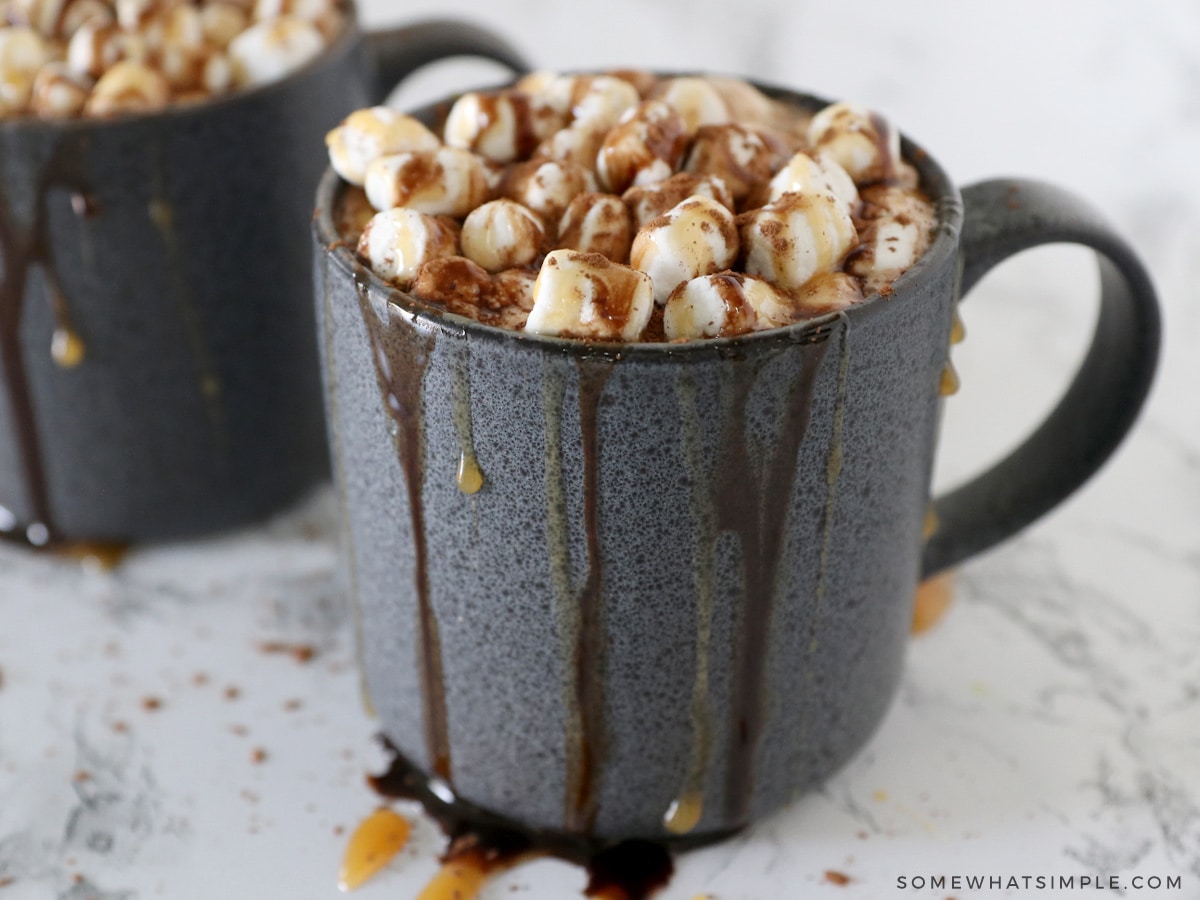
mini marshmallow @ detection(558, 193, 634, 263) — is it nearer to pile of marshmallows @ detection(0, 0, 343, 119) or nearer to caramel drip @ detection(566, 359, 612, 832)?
caramel drip @ detection(566, 359, 612, 832)

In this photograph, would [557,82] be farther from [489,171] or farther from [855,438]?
[855,438]

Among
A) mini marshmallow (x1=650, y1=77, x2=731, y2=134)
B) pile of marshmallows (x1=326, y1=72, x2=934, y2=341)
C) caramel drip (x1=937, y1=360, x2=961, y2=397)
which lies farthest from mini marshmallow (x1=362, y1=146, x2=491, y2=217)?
caramel drip (x1=937, y1=360, x2=961, y2=397)

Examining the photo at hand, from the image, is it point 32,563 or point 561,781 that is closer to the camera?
point 561,781

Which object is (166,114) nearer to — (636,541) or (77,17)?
(77,17)

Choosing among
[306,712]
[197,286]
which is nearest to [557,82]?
[197,286]

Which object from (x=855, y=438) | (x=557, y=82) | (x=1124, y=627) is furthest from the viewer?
(x=1124, y=627)

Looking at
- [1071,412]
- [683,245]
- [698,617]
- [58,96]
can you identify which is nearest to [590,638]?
[698,617]

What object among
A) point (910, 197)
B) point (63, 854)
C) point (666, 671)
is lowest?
point (63, 854)

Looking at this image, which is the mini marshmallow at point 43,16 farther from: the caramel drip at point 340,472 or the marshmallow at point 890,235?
the marshmallow at point 890,235
